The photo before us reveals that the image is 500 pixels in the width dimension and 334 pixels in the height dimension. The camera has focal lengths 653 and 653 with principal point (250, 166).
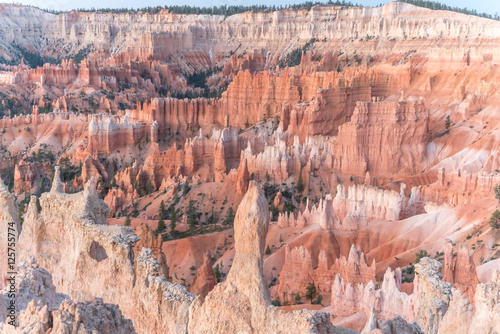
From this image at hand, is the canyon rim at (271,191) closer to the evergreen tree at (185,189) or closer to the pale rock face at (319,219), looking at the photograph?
the pale rock face at (319,219)

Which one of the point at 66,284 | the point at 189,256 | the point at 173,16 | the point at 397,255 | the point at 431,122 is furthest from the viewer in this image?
the point at 173,16

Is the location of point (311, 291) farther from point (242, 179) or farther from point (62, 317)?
point (242, 179)

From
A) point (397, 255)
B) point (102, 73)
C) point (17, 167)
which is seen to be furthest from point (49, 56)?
point (397, 255)

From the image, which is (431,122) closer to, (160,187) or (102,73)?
(160,187)

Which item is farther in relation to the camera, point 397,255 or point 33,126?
point 33,126

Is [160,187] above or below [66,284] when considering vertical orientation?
below

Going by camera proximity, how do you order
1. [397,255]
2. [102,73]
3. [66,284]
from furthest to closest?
[102,73], [397,255], [66,284]

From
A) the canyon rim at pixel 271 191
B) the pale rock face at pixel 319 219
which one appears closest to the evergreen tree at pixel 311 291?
the canyon rim at pixel 271 191

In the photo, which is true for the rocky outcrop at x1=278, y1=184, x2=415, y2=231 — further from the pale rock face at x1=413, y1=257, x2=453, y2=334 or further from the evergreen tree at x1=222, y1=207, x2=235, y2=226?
the pale rock face at x1=413, y1=257, x2=453, y2=334
